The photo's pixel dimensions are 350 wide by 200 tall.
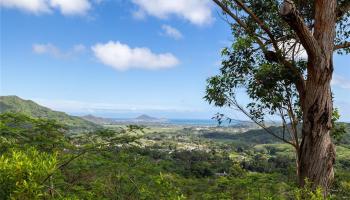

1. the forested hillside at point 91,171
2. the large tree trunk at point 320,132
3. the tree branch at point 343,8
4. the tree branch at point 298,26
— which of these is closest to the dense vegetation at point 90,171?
the forested hillside at point 91,171

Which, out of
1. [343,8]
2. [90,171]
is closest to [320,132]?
[343,8]

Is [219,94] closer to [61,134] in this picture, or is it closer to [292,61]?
[292,61]

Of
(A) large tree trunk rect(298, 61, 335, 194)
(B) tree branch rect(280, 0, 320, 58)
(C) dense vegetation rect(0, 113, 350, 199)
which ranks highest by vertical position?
(B) tree branch rect(280, 0, 320, 58)

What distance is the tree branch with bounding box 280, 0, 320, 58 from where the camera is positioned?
9.11m

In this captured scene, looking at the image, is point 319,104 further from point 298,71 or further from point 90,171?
point 90,171

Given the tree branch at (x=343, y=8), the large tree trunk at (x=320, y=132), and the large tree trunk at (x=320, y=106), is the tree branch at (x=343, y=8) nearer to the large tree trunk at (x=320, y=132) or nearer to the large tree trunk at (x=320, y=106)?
the large tree trunk at (x=320, y=106)

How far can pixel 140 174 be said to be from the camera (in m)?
16.0

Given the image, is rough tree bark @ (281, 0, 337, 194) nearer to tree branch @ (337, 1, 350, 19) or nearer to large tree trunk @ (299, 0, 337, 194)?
large tree trunk @ (299, 0, 337, 194)

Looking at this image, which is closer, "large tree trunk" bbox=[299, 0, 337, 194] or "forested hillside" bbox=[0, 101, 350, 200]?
"forested hillside" bbox=[0, 101, 350, 200]

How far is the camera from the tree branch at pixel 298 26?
911 centimetres

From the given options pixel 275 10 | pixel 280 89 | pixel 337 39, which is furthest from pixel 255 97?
pixel 337 39

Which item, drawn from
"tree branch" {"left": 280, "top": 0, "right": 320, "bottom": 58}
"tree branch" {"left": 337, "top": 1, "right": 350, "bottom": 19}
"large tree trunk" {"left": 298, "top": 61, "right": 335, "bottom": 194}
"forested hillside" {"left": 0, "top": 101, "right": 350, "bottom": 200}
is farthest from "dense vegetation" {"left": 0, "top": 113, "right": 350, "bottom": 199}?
"tree branch" {"left": 337, "top": 1, "right": 350, "bottom": 19}

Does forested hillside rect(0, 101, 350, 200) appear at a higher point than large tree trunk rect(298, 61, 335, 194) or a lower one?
lower

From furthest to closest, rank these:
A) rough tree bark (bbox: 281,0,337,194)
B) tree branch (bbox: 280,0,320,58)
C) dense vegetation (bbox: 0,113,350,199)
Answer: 1. rough tree bark (bbox: 281,0,337,194)
2. tree branch (bbox: 280,0,320,58)
3. dense vegetation (bbox: 0,113,350,199)
